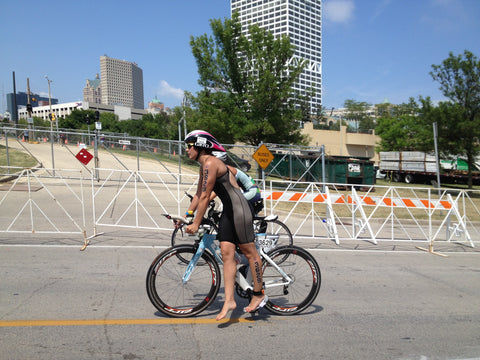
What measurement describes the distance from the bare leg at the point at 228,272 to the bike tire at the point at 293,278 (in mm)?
458

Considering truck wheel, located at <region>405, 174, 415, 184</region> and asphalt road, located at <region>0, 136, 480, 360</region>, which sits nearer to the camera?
asphalt road, located at <region>0, 136, 480, 360</region>

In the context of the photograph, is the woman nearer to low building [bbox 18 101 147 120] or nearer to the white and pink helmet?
the white and pink helmet

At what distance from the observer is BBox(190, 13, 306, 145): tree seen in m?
20.6

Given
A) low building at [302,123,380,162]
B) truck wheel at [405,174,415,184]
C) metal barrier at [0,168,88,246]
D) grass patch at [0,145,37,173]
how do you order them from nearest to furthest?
metal barrier at [0,168,88,246]
grass patch at [0,145,37,173]
truck wheel at [405,174,415,184]
low building at [302,123,380,162]

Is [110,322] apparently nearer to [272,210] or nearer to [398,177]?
[272,210]

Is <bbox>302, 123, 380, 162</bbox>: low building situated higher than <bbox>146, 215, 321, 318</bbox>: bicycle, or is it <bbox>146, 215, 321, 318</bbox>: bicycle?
<bbox>302, 123, 380, 162</bbox>: low building

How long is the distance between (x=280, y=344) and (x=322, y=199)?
6.57 m

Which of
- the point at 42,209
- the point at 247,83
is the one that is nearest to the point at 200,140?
the point at 42,209

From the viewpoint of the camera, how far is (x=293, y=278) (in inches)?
173

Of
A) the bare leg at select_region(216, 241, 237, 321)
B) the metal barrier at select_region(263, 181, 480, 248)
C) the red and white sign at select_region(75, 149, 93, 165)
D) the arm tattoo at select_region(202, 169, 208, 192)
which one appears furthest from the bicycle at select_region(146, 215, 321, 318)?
the red and white sign at select_region(75, 149, 93, 165)

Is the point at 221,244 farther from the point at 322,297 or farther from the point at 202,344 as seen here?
the point at 322,297

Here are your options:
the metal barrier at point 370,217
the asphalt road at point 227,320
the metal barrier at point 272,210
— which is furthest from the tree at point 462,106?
the asphalt road at point 227,320

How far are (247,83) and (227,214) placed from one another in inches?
736

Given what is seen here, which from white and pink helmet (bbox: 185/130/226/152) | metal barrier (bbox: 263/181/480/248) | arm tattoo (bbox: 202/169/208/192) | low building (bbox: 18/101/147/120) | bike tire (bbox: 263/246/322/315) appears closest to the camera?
arm tattoo (bbox: 202/169/208/192)
